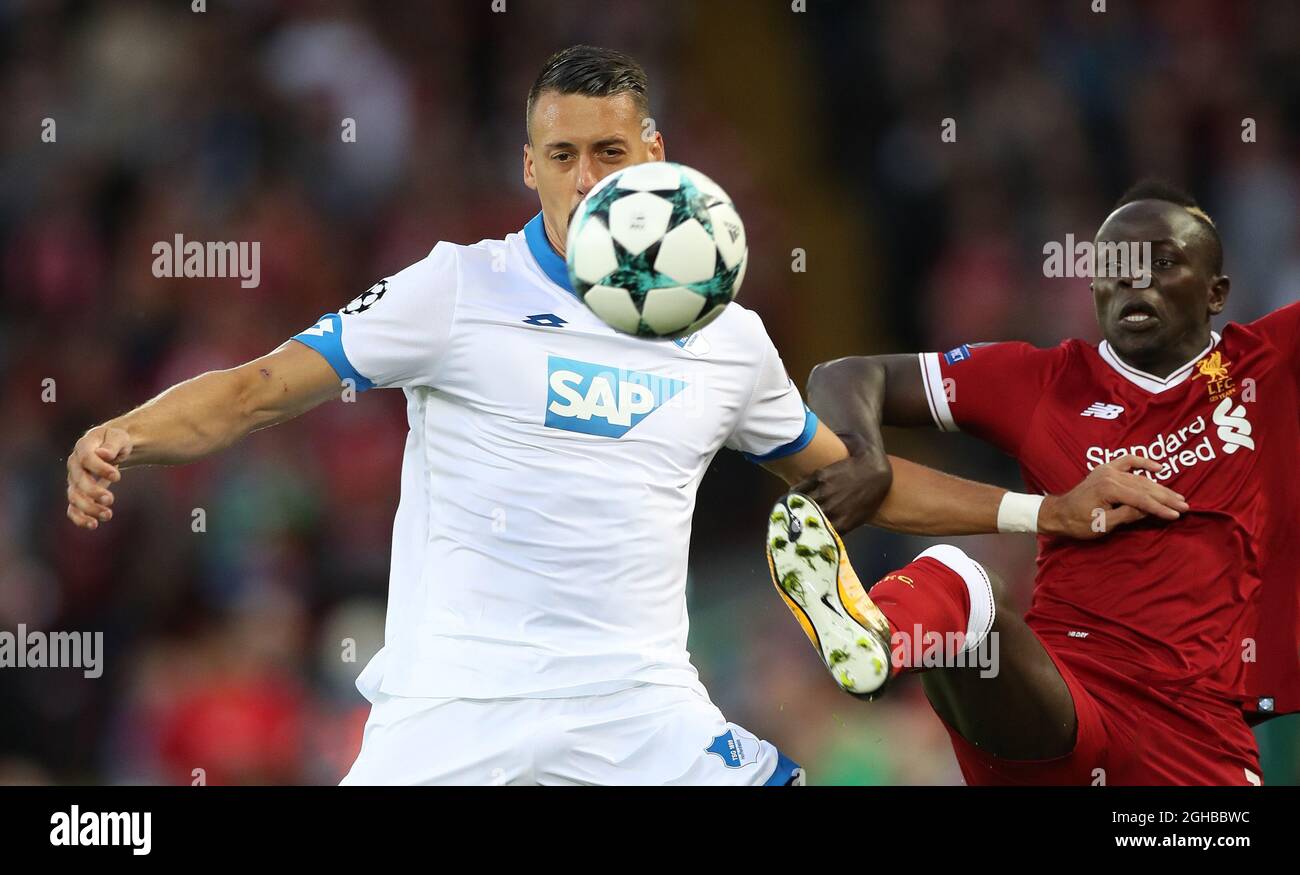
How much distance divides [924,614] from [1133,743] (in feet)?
3.01

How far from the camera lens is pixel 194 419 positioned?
3.67 meters

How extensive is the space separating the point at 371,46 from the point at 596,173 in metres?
5.46

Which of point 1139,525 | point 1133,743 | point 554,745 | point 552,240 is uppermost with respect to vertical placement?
point 552,240

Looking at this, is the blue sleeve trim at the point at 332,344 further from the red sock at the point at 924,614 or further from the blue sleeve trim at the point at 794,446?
the red sock at the point at 924,614

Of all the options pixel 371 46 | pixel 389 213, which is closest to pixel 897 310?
pixel 389 213

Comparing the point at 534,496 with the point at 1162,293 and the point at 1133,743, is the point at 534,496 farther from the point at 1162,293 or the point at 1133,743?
the point at 1162,293

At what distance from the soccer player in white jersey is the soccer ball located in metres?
0.29

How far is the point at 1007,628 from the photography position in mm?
4309

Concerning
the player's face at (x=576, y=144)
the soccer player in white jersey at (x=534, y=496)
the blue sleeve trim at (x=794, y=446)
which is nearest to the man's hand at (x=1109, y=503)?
the blue sleeve trim at (x=794, y=446)

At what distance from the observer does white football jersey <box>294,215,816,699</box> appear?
3873 mm

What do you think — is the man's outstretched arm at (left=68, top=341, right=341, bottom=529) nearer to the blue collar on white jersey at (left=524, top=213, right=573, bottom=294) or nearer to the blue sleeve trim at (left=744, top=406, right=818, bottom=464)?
the blue collar on white jersey at (left=524, top=213, right=573, bottom=294)

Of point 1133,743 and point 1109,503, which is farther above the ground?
point 1109,503

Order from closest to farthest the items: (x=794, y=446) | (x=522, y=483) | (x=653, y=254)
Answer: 1. (x=653, y=254)
2. (x=522, y=483)
3. (x=794, y=446)

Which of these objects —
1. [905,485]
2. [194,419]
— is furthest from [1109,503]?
[194,419]
